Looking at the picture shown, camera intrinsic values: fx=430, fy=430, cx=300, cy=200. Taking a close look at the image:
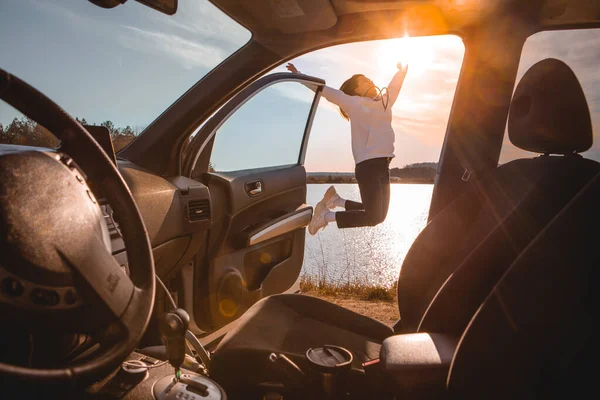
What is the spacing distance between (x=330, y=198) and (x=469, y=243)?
311 centimetres

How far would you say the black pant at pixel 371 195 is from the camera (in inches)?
167

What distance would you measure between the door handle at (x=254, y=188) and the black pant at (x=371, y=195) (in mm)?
1826

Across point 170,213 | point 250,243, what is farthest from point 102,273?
point 250,243

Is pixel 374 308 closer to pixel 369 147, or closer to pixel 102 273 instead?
pixel 369 147

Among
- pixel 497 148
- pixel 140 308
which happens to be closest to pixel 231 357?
pixel 140 308

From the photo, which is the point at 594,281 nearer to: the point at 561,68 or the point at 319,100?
the point at 561,68

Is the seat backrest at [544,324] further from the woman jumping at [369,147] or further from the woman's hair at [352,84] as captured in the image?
the woman's hair at [352,84]

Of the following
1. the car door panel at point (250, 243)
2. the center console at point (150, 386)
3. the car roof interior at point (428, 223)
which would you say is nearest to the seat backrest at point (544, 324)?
the car roof interior at point (428, 223)

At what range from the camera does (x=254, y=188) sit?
2566 millimetres

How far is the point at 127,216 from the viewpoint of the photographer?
915 mm

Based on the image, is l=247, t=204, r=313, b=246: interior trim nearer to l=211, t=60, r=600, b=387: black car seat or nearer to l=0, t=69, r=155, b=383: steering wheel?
l=211, t=60, r=600, b=387: black car seat

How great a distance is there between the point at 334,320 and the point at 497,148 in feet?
3.96

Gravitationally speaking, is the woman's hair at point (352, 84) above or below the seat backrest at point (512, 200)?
above

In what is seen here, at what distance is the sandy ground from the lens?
13.2ft
